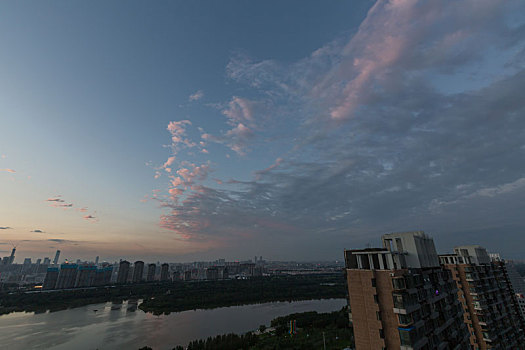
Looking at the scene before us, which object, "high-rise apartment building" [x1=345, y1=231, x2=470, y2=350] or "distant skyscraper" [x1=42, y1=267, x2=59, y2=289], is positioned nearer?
"high-rise apartment building" [x1=345, y1=231, x2=470, y2=350]

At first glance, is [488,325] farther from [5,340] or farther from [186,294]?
[186,294]

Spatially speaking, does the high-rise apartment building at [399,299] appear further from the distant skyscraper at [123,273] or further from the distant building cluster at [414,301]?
the distant skyscraper at [123,273]

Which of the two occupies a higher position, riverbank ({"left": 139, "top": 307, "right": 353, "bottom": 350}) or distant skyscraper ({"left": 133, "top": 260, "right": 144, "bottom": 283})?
distant skyscraper ({"left": 133, "top": 260, "right": 144, "bottom": 283})

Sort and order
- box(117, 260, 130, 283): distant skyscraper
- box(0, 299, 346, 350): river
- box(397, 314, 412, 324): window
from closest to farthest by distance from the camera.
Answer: box(397, 314, 412, 324): window
box(0, 299, 346, 350): river
box(117, 260, 130, 283): distant skyscraper

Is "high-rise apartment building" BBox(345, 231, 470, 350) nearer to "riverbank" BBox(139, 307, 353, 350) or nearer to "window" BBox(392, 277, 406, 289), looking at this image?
"window" BBox(392, 277, 406, 289)

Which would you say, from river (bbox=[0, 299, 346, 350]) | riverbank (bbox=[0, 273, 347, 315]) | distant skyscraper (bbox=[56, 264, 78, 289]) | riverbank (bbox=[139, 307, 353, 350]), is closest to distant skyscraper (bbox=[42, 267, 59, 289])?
distant skyscraper (bbox=[56, 264, 78, 289])

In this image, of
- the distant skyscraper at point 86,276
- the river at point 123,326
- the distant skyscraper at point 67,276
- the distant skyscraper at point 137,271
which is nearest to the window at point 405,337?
the river at point 123,326

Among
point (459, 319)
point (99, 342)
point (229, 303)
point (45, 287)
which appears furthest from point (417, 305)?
point (45, 287)
